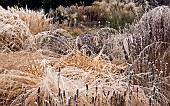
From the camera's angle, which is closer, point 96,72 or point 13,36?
point 96,72

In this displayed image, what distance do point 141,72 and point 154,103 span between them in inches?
45.0

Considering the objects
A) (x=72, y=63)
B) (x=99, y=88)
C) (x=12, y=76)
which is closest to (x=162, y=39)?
(x=72, y=63)

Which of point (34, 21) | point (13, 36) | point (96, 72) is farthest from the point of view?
point (34, 21)

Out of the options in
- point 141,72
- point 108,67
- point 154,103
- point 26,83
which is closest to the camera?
point 154,103

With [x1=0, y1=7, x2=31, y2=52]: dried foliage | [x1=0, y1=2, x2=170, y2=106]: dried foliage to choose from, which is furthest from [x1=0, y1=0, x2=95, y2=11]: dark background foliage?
[x1=0, y1=2, x2=170, y2=106]: dried foliage

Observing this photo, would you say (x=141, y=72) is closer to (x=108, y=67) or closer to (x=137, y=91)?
(x=108, y=67)

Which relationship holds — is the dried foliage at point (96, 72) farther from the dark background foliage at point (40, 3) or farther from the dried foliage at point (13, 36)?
the dark background foliage at point (40, 3)

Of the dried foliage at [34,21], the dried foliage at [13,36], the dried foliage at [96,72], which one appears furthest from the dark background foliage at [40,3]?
the dried foliage at [96,72]

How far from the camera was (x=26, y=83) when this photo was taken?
13.5ft

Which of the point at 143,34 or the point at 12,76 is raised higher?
the point at 143,34

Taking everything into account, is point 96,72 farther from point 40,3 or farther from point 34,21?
point 40,3

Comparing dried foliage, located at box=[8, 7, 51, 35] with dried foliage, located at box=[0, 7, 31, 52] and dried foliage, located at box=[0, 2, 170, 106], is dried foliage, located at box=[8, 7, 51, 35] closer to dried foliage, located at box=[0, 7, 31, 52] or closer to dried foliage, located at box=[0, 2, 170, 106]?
dried foliage, located at box=[0, 7, 31, 52]

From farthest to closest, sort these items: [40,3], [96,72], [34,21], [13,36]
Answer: [40,3] → [34,21] → [13,36] → [96,72]

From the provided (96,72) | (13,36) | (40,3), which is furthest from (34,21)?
(40,3)
